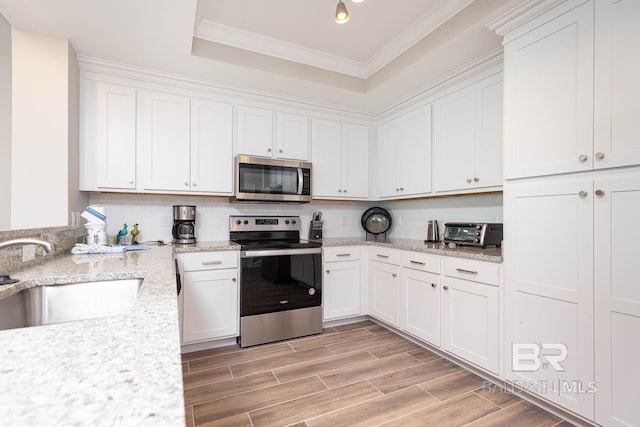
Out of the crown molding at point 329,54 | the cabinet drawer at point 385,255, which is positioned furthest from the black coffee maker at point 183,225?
the cabinet drawer at point 385,255

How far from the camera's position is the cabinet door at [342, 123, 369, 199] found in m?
3.42

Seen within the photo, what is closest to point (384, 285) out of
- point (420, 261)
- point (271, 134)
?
point (420, 261)

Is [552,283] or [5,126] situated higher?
[5,126]

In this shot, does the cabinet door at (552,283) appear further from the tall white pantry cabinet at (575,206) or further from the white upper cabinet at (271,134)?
the white upper cabinet at (271,134)

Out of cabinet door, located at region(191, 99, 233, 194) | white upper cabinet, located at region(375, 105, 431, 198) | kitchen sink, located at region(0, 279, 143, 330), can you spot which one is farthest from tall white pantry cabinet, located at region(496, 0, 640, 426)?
cabinet door, located at region(191, 99, 233, 194)

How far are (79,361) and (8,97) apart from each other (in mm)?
2485

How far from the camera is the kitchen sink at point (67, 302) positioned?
3.96 ft

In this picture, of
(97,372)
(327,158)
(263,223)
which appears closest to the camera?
(97,372)

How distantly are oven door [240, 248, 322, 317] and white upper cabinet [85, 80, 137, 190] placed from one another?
1.19 m

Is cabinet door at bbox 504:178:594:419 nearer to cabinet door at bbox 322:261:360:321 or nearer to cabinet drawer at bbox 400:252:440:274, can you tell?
cabinet drawer at bbox 400:252:440:274

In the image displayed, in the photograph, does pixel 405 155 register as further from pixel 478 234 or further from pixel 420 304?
pixel 420 304

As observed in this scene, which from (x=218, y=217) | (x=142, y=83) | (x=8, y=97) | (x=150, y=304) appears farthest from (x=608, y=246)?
(x=8, y=97)

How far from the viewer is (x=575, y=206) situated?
1.58 metres

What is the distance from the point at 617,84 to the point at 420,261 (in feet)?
5.20
